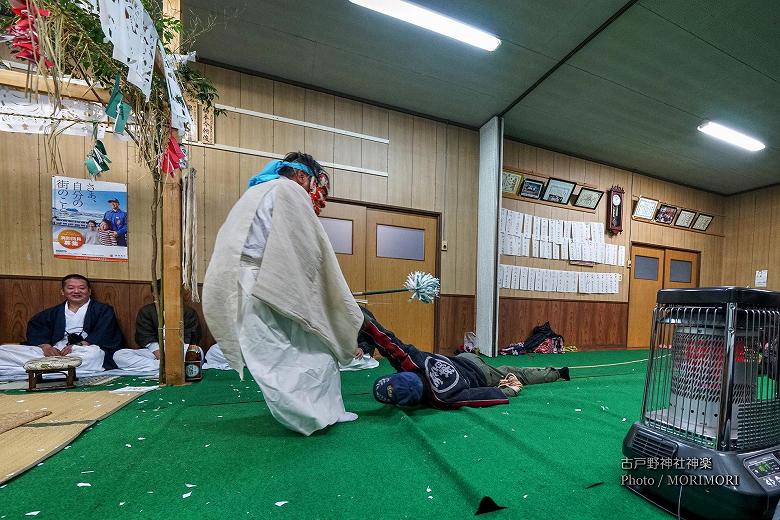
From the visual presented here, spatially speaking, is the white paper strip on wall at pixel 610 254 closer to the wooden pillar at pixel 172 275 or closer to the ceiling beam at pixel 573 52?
the ceiling beam at pixel 573 52

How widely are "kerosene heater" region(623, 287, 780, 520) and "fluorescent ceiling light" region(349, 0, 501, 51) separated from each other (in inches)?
100

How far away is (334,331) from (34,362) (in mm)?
1956

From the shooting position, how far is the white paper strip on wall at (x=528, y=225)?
4270 mm

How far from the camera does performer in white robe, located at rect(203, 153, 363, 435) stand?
1336 mm

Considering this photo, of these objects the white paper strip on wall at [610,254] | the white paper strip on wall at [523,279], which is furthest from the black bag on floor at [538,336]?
the white paper strip on wall at [610,254]

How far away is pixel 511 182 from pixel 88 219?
4531 millimetres

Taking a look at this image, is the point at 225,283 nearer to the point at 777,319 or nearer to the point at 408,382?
the point at 408,382

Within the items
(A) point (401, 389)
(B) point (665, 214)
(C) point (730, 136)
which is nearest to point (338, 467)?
(A) point (401, 389)

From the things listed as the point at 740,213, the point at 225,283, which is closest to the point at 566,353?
the point at 225,283

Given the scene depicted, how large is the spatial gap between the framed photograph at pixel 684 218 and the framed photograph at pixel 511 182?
11.5ft

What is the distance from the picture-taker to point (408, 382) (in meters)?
1.61

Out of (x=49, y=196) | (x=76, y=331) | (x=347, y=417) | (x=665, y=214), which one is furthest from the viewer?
(x=665, y=214)

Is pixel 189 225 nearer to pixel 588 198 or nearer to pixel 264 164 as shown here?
pixel 264 164

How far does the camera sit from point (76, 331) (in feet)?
8.00
